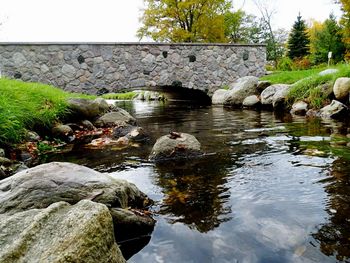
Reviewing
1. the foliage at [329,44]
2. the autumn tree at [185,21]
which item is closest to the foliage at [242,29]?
the autumn tree at [185,21]

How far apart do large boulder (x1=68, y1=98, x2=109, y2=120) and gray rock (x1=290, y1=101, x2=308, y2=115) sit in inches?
197

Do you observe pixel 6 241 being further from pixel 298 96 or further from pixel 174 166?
pixel 298 96

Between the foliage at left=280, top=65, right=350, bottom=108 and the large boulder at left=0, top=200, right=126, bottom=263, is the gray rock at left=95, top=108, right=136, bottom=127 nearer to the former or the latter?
the foliage at left=280, top=65, right=350, bottom=108

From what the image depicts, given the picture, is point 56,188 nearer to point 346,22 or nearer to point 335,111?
point 335,111

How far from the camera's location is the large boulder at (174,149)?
13.5 ft

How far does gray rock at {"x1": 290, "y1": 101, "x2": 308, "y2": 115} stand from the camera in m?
8.74

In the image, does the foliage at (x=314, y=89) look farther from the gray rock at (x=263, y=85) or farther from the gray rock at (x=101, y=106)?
the gray rock at (x=101, y=106)

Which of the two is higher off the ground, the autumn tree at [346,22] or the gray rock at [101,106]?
the autumn tree at [346,22]

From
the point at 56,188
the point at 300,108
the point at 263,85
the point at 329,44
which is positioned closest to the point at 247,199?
the point at 56,188

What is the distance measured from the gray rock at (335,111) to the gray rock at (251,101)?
368 cm

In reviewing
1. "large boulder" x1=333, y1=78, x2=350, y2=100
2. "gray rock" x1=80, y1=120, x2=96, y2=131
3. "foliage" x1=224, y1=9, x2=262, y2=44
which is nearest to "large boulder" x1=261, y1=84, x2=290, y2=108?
"large boulder" x1=333, y1=78, x2=350, y2=100

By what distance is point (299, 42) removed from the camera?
26891 mm

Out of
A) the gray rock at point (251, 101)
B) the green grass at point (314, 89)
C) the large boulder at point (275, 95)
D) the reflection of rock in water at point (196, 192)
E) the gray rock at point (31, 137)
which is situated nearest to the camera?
the reflection of rock in water at point (196, 192)

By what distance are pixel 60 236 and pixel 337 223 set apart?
5.57 feet
